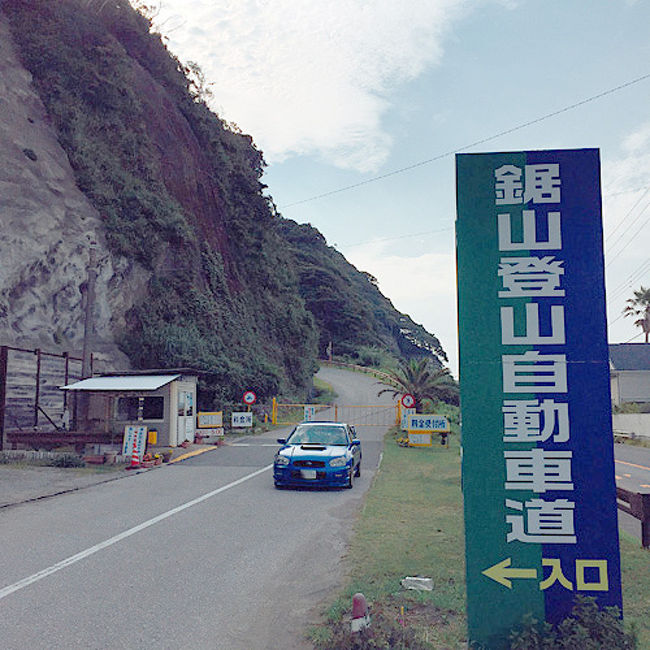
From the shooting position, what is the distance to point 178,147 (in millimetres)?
49094

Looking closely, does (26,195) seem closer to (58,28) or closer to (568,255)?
(58,28)

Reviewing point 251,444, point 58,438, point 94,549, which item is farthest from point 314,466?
point 251,444

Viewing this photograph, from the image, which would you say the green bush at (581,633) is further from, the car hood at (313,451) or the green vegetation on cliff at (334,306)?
the green vegetation on cliff at (334,306)

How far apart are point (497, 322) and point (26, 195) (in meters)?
31.3

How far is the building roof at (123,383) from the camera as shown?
824 inches

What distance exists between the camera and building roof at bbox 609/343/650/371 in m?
49.8

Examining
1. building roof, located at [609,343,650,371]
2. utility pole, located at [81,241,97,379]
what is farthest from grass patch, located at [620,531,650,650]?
building roof, located at [609,343,650,371]

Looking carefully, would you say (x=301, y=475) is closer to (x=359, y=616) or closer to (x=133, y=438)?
(x=133, y=438)

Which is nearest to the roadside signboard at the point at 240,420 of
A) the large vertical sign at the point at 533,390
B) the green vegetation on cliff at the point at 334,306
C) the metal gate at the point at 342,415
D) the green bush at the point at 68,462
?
the metal gate at the point at 342,415

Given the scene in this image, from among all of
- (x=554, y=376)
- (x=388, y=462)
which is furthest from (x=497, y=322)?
(x=388, y=462)

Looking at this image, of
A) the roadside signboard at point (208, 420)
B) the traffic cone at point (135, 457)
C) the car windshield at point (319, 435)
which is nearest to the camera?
the car windshield at point (319, 435)

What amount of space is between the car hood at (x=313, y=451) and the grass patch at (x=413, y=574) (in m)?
1.22

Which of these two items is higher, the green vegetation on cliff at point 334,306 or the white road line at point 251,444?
the green vegetation on cliff at point 334,306

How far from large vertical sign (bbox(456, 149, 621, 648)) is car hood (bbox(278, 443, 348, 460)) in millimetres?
8840
